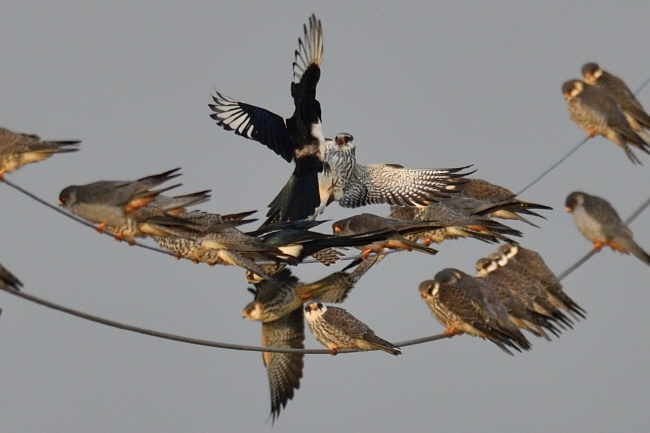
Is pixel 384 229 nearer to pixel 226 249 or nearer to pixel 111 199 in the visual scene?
pixel 226 249

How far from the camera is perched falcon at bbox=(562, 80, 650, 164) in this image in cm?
1252

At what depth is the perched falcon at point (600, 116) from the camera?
41.1 ft

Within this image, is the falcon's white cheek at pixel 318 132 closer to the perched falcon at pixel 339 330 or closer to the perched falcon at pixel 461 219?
the perched falcon at pixel 461 219

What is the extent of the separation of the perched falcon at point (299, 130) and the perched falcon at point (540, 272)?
7.19 feet

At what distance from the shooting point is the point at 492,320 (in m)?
10.9

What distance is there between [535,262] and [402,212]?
2299 mm

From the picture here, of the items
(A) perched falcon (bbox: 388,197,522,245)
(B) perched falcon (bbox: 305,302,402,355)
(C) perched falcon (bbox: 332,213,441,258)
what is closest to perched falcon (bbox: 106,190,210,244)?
(C) perched falcon (bbox: 332,213,441,258)

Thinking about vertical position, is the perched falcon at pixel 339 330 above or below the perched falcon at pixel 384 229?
below

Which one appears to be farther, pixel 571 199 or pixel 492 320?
pixel 571 199

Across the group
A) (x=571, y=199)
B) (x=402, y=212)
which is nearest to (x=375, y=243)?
(x=571, y=199)

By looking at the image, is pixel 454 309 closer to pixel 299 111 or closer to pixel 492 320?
pixel 492 320

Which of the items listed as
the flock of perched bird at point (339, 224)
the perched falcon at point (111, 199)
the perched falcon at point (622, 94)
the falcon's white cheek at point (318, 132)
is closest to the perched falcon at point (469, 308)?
the flock of perched bird at point (339, 224)

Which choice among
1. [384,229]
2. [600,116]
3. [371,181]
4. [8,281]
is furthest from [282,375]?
[8,281]

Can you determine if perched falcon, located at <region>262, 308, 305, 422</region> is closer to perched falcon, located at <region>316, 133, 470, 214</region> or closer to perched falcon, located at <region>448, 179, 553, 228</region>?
perched falcon, located at <region>316, 133, 470, 214</region>
